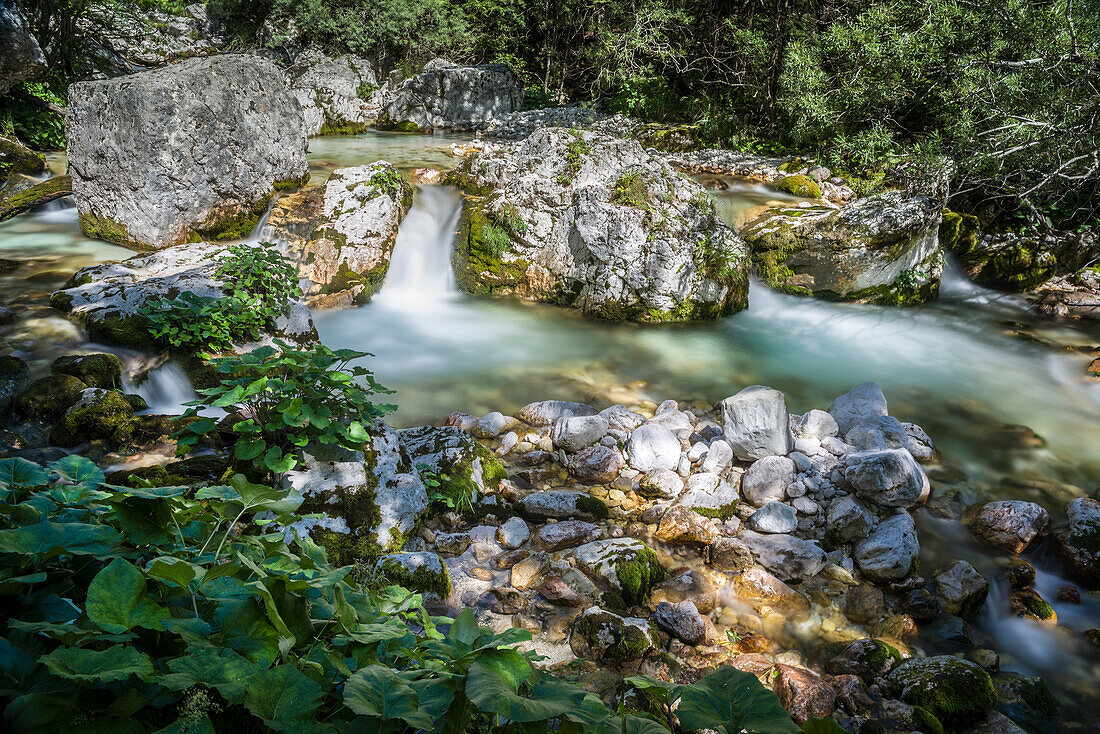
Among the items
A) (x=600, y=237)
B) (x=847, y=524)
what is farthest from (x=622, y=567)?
(x=600, y=237)

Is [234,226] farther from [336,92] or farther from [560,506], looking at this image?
[336,92]

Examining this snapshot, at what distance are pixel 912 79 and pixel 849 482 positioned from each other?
883cm

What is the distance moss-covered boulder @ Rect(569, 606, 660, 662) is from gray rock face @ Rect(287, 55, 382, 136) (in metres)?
15.6

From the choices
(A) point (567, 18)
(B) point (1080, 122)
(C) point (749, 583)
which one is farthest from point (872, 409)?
(A) point (567, 18)

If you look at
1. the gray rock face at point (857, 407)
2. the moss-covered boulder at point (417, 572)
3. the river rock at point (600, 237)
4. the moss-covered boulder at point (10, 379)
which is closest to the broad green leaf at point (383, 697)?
the moss-covered boulder at point (417, 572)

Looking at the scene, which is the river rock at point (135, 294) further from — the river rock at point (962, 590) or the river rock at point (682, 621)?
the river rock at point (962, 590)

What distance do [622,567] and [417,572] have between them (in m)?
1.25

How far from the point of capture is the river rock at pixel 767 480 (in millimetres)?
4664

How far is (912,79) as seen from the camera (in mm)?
10055

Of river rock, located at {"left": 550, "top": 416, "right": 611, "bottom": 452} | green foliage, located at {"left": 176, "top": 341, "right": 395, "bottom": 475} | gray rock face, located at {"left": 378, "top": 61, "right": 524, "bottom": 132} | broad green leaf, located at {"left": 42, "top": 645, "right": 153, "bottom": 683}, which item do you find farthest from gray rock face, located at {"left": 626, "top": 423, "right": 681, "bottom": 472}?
gray rock face, located at {"left": 378, "top": 61, "right": 524, "bottom": 132}

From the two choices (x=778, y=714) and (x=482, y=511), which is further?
(x=482, y=511)

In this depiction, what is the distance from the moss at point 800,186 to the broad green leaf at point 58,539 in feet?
41.0

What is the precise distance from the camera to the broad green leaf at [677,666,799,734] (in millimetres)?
863

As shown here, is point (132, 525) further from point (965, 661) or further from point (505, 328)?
point (505, 328)
